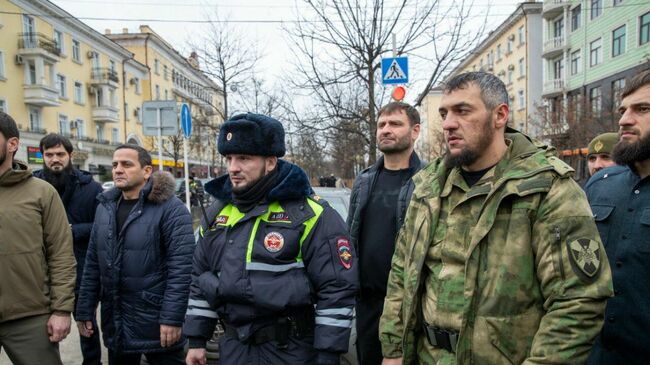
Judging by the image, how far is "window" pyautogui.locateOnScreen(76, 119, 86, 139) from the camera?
1390 inches

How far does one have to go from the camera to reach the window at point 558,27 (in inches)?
1362

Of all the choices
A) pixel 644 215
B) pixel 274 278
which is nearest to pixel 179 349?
pixel 274 278

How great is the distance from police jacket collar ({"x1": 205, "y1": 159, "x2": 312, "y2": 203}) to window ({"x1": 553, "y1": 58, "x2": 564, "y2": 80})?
39577mm

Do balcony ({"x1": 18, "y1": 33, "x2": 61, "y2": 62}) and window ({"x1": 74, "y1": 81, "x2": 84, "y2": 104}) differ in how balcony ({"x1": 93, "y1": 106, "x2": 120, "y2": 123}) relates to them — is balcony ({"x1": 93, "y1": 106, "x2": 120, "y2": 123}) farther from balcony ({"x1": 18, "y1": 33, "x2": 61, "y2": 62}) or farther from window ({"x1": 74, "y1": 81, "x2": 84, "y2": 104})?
balcony ({"x1": 18, "y1": 33, "x2": 61, "y2": 62})

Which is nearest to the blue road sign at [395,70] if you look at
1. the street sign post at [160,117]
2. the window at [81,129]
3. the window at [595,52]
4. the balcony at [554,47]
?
the street sign post at [160,117]

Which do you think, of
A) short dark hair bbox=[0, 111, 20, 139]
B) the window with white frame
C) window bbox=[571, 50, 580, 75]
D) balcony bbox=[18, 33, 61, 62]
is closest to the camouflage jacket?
short dark hair bbox=[0, 111, 20, 139]

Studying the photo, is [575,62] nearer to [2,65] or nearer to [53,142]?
[53,142]

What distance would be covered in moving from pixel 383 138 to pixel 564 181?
5.59ft

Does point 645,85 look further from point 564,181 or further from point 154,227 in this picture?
point 154,227

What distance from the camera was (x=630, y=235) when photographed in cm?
215

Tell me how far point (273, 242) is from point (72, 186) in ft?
9.74

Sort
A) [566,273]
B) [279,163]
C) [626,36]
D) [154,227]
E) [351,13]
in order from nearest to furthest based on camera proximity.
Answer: [566,273], [279,163], [154,227], [351,13], [626,36]

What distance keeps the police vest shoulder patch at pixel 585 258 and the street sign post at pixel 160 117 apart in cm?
745

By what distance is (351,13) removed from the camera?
8.59 meters
